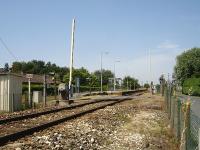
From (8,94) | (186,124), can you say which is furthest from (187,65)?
(186,124)

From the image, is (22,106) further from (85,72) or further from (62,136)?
(85,72)

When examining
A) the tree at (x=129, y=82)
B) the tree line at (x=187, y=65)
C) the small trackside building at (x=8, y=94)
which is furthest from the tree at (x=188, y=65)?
the small trackside building at (x=8, y=94)

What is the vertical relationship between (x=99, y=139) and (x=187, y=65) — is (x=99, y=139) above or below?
below

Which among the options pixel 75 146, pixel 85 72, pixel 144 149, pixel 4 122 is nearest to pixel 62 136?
pixel 75 146

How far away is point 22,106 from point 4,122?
521 inches

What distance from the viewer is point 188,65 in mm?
129125

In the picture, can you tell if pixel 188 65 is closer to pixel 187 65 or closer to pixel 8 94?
Answer: pixel 187 65

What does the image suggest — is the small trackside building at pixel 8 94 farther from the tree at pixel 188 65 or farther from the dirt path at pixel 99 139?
the tree at pixel 188 65

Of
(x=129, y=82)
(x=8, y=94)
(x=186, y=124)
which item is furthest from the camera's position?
(x=129, y=82)

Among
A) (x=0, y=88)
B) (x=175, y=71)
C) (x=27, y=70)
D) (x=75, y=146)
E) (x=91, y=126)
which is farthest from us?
(x=27, y=70)

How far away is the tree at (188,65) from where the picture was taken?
126988 millimetres

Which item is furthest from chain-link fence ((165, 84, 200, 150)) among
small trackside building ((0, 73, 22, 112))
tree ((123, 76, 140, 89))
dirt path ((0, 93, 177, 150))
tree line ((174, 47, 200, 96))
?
tree ((123, 76, 140, 89))

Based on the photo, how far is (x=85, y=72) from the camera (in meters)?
155

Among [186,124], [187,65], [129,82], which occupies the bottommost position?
[186,124]
